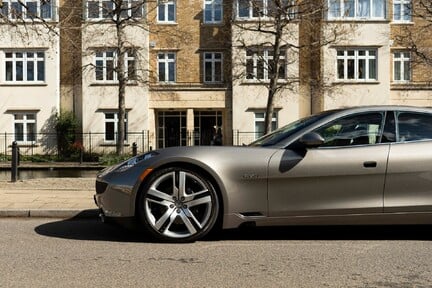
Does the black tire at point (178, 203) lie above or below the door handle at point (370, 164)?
below

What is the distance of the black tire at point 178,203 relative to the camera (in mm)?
5875

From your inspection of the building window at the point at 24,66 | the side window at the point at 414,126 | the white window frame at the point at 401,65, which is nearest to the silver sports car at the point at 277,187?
the side window at the point at 414,126

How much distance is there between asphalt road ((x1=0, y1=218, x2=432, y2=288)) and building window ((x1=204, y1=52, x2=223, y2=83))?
23.7m

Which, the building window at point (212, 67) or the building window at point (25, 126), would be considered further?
the building window at point (212, 67)

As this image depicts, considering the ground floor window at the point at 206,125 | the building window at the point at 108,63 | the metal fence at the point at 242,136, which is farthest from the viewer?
the ground floor window at the point at 206,125

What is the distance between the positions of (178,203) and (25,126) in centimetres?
2571

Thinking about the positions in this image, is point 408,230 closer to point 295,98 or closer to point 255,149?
point 255,149

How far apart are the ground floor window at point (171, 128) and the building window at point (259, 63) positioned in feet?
14.8

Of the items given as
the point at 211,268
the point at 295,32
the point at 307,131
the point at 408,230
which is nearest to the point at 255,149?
the point at 307,131

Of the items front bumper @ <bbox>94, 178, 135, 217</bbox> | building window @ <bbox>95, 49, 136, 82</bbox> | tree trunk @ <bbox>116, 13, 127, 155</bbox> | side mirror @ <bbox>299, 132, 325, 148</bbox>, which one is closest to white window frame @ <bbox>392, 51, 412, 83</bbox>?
building window @ <bbox>95, 49, 136, 82</bbox>

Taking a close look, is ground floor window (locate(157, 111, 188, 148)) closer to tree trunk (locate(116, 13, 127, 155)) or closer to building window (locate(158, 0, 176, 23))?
tree trunk (locate(116, 13, 127, 155))

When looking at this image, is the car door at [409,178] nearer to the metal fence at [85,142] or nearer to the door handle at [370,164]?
the door handle at [370,164]

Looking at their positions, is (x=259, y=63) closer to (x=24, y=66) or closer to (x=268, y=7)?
(x=268, y=7)


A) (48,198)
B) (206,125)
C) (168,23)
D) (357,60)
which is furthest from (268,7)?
(48,198)
